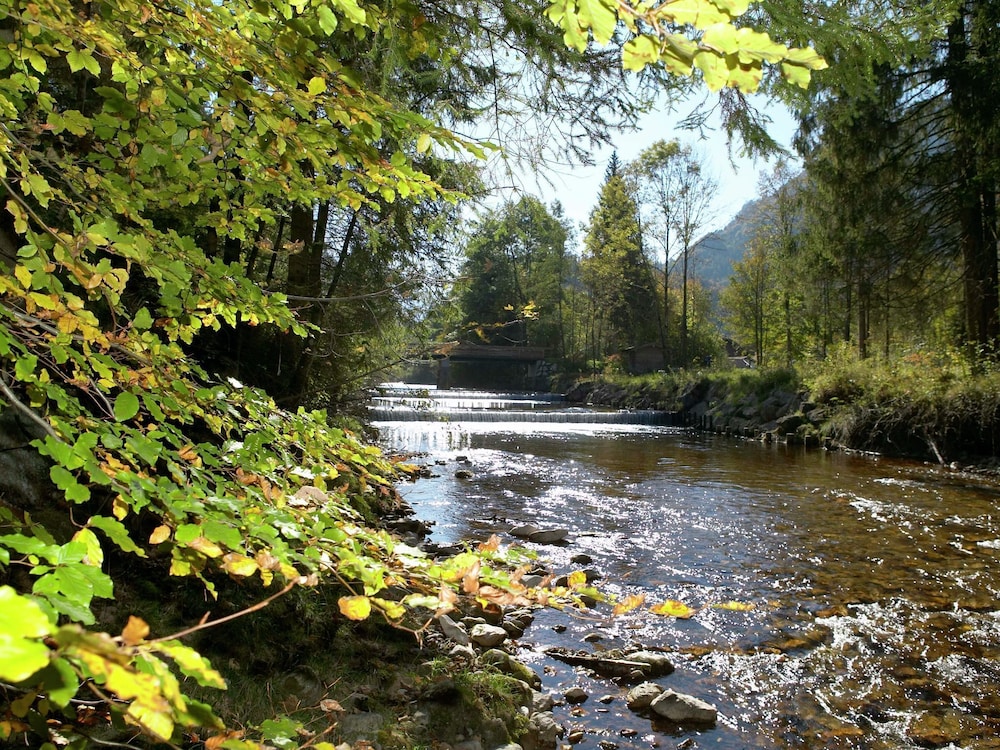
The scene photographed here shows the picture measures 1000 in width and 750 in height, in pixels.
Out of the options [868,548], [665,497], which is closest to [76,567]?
[868,548]

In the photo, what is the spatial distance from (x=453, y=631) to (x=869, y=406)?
1347 cm

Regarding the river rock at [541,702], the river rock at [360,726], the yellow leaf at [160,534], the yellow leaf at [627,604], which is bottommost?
the river rock at [541,702]

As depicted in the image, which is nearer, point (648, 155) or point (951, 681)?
point (951, 681)

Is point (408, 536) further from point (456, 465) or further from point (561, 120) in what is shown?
point (456, 465)

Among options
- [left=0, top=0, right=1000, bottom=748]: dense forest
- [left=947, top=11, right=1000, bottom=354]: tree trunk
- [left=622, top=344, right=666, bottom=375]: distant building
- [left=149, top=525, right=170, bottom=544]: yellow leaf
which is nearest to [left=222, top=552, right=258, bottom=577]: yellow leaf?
[left=0, top=0, right=1000, bottom=748]: dense forest

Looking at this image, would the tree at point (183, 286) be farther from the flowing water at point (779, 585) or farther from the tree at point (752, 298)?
the tree at point (752, 298)

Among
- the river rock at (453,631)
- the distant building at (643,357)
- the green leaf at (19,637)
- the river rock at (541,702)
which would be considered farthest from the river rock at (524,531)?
the distant building at (643,357)

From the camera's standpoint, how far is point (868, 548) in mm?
6324

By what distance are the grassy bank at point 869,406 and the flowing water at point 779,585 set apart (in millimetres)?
1121

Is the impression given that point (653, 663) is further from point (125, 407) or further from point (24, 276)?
point (24, 276)

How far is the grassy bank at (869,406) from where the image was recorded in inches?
443

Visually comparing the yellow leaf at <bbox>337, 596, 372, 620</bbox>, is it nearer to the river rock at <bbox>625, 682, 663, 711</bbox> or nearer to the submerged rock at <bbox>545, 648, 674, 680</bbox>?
the river rock at <bbox>625, 682, 663, 711</bbox>

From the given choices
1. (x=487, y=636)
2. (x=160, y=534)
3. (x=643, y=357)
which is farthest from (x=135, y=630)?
(x=643, y=357)

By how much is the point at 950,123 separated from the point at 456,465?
1277 cm
